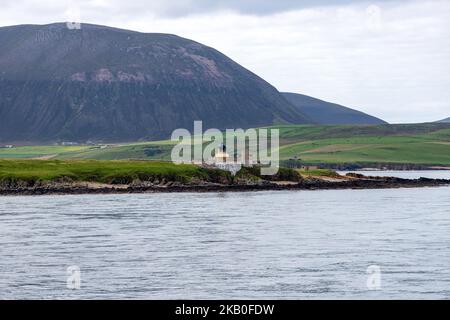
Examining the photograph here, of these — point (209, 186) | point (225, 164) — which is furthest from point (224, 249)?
point (225, 164)

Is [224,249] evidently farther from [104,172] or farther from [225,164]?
[225,164]

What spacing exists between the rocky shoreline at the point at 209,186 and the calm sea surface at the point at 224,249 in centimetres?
2490

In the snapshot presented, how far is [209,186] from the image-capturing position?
153 metres

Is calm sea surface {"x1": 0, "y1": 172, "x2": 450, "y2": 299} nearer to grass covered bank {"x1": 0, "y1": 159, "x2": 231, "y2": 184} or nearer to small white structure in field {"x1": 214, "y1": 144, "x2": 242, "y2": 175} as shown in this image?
grass covered bank {"x1": 0, "y1": 159, "x2": 231, "y2": 184}

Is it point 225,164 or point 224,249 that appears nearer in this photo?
point 224,249

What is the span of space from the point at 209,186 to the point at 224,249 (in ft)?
283

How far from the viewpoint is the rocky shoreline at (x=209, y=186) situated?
14200cm

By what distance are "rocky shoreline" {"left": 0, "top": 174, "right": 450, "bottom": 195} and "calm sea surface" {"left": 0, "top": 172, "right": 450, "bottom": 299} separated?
24897 mm

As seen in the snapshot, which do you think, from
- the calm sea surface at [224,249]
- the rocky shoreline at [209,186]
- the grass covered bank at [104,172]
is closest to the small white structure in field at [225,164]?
the grass covered bank at [104,172]

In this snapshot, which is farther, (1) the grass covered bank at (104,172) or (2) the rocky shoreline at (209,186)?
(1) the grass covered bank at (104,172)

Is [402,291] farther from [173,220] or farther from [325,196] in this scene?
[325,196]

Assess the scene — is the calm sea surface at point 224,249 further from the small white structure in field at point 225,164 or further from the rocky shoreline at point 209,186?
the small white structure in field at point 225,164

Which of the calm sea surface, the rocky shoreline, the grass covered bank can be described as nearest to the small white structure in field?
the grass covered bank

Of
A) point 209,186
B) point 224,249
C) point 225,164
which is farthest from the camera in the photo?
point 225,164
